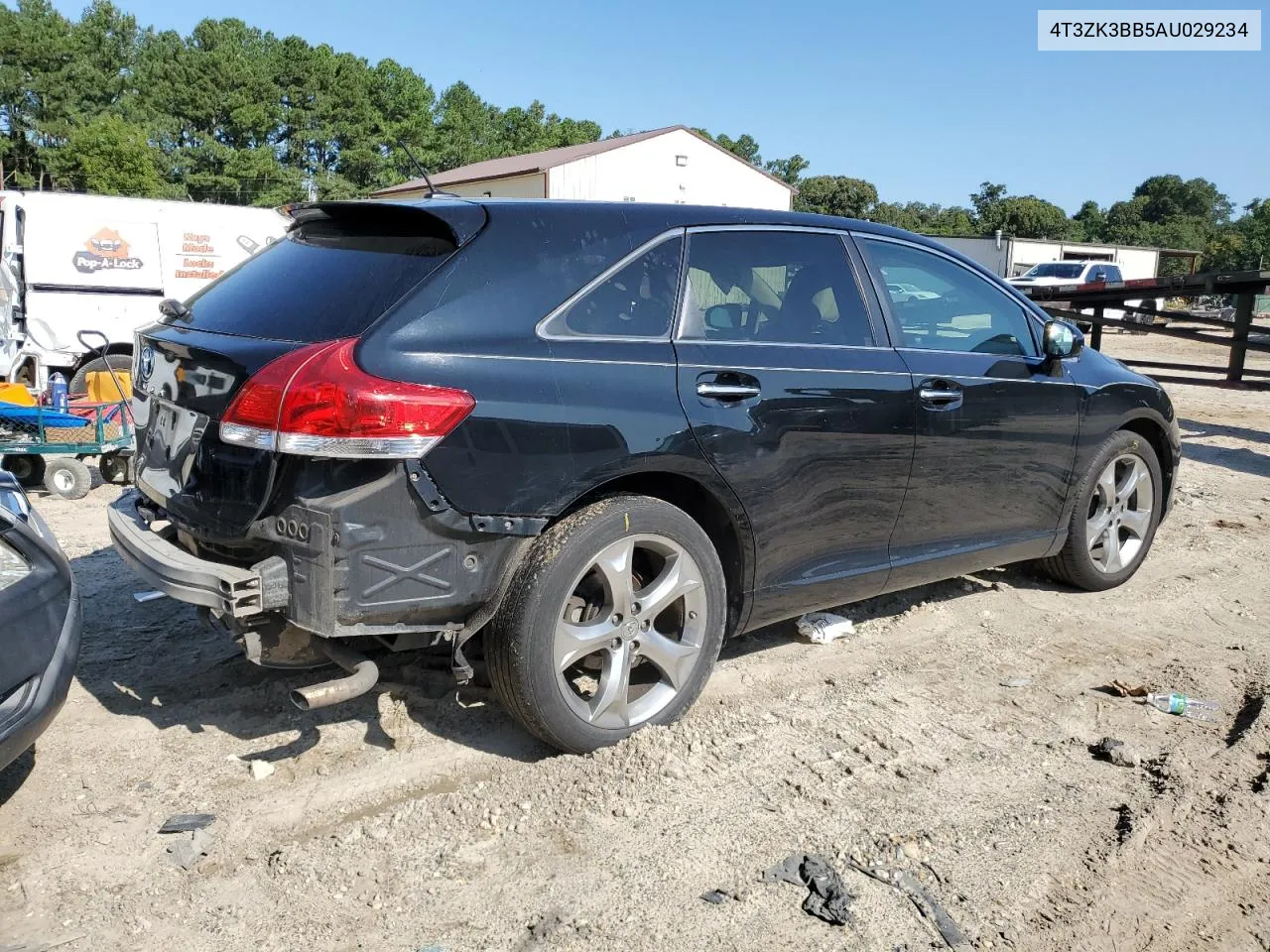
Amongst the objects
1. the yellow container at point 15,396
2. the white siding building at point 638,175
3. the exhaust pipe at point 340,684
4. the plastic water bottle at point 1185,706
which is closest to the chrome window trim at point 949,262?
the plastic water bottle at point 1185,706

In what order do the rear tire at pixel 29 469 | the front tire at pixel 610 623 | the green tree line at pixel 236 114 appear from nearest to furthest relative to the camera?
the front tire at pixel 610 623 < the rear tire at pixel 29 469 < the green tree line at pixel 236 114

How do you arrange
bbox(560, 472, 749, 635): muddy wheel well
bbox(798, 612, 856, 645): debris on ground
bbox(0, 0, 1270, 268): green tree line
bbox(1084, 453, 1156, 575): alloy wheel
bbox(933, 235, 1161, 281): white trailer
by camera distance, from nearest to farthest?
bbox(560, 472, 749, 635): muddy wheel well → bbox(798, 612, 856, 645): debris on ground → bbox(1084, 453, 1156, 575): alloy wheel → bbox(933, 235, 1161, 281): white trailer → bbox(0, 0, 1270, 268): green tree line

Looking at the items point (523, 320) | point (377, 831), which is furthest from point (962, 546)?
point (377, 831)

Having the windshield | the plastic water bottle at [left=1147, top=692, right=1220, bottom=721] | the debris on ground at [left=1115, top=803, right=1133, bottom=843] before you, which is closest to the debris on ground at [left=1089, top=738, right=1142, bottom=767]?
the debris on ground at [left=1115, top=803, right=1133, bottom=843]

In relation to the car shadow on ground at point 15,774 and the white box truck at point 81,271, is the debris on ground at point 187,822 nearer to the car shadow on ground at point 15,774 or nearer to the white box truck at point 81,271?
the car shadow on ground at point 15,774

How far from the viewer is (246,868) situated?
2752mm

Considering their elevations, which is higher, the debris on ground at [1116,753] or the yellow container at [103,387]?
the yellow container at [103,387]

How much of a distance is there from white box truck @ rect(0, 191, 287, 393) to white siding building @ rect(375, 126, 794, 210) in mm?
27675

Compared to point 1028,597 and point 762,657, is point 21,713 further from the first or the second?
point 1028,597

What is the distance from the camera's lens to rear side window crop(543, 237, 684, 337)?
3152 mm

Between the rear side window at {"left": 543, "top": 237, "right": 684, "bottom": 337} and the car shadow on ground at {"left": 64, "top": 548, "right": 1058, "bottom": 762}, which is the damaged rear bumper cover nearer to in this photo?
the car shadow on ground at {"left": 64, "top": 548, "right": 1058, "bottom": 762}

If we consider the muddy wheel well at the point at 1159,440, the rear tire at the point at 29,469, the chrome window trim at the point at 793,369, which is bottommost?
the rear tire at the point at 29,469

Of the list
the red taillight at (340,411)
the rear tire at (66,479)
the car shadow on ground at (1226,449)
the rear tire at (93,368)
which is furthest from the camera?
the rear tire at (93,368)

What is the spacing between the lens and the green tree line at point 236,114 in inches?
2336
